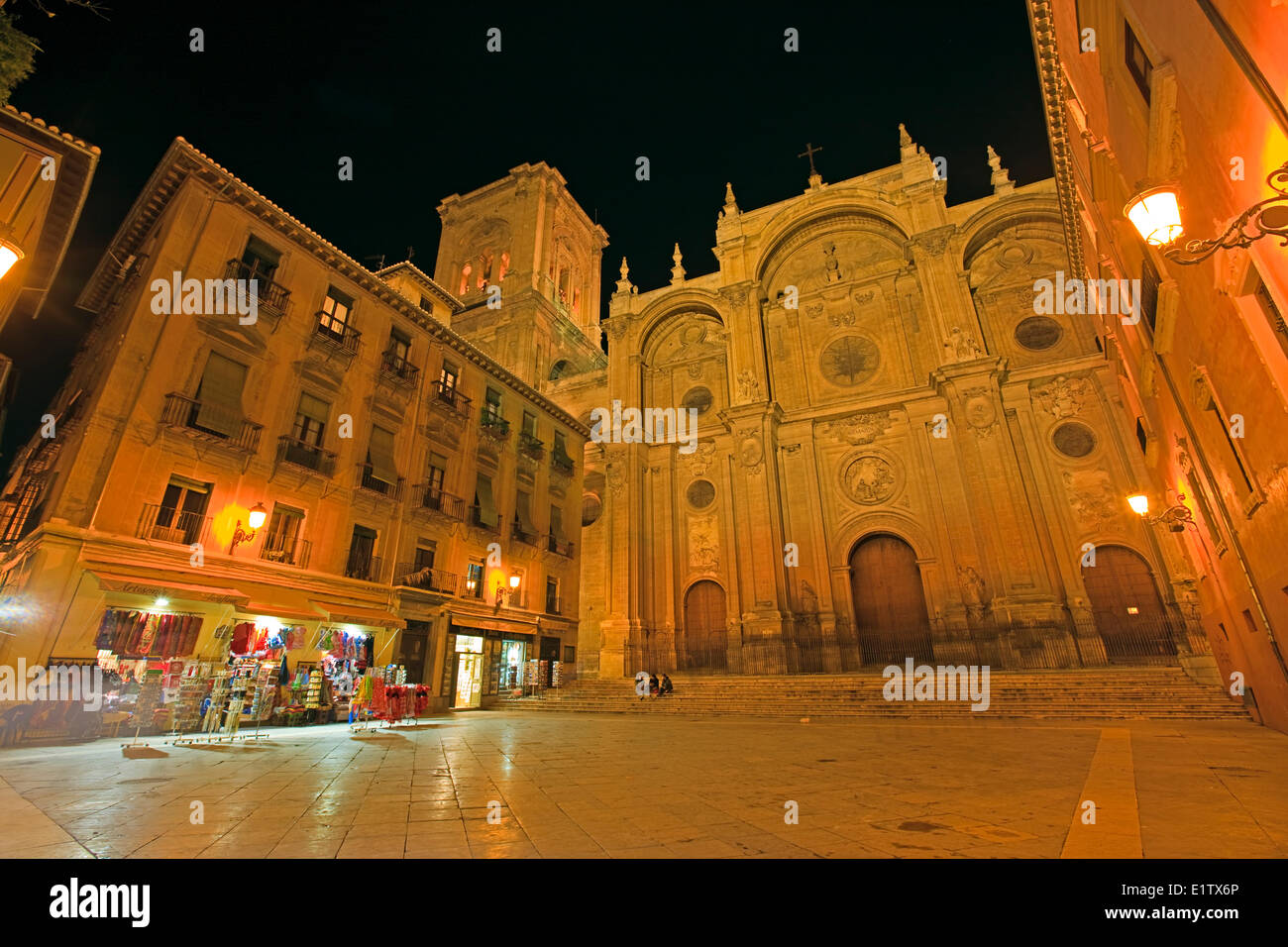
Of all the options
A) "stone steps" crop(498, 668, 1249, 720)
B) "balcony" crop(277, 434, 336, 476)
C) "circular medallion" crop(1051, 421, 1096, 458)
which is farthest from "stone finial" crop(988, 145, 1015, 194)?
"balcony" crop(277, 434, 336, 476)

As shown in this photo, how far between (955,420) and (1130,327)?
31.8 feet

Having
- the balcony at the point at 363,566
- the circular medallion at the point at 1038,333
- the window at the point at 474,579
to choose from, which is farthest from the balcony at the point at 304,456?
the circular medallion at the point at 1038,333

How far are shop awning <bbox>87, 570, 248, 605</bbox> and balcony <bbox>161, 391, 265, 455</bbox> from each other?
343 cm

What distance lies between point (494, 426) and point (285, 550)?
908 centimetres

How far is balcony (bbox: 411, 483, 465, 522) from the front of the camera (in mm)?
18109

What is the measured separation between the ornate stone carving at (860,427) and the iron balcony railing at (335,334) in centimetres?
1916

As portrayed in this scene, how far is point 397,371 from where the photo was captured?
60.1ft

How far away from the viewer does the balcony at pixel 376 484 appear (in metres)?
16.6

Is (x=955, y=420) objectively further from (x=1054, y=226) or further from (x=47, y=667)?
(x=47, y=667)

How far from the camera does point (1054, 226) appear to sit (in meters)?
23.4

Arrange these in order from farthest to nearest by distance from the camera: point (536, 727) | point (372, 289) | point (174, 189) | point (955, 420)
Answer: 1. point (955, 420)
2. point (372, 289)
3. point (174, 189)
4. point (536, 727)

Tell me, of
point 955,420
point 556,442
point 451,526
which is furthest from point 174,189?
point 955,420

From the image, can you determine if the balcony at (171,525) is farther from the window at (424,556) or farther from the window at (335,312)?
the window at (335,312)

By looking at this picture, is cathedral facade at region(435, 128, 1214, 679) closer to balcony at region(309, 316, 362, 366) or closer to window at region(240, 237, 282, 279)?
balcony at region(309, 316, 362, 366)
